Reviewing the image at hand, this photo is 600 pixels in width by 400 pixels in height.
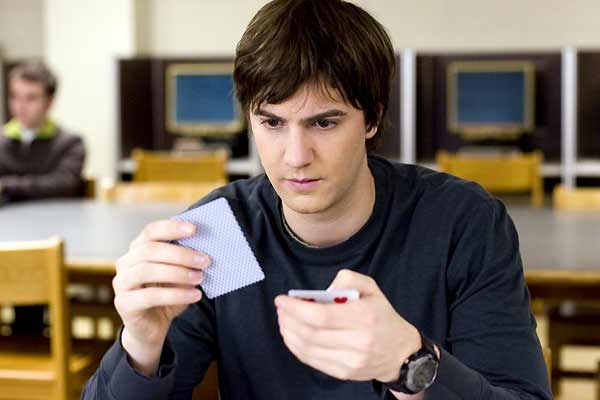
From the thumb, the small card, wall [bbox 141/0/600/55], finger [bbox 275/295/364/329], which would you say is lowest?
finger [bbox 275/295/364/329]

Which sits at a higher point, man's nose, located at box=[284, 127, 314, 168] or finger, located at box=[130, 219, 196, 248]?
man's nose, located at box=[284, 127, 314, 168]

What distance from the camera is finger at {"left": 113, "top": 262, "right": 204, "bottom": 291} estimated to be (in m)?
1.13

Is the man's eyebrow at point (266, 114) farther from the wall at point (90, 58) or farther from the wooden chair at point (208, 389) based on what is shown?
the wall at point (90, 58)

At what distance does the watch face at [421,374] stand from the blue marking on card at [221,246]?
0.78 feet

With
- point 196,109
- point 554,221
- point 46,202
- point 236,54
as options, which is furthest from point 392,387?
point 196,109

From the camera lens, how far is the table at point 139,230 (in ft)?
7.41

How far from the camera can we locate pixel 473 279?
1322mm

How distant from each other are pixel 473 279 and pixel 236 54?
0.42 meters

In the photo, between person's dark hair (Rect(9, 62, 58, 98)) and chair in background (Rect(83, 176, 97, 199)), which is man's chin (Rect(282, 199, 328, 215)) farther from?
person's dark hair (Rect(9, 62, 58, 98))

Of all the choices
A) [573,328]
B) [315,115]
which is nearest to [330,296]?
[315,115]

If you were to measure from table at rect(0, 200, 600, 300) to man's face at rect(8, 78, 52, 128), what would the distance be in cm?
94

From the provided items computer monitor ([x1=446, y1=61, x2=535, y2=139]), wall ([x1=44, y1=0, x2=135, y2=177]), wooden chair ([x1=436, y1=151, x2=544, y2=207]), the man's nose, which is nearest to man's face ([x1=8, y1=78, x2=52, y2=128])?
wall ([x1=44, y1=0, x2=135, y2=177])

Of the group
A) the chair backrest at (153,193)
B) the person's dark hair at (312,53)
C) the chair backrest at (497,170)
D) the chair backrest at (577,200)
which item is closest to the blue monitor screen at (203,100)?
the chair backrest at (497,170)

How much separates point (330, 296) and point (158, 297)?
254 millimetres
